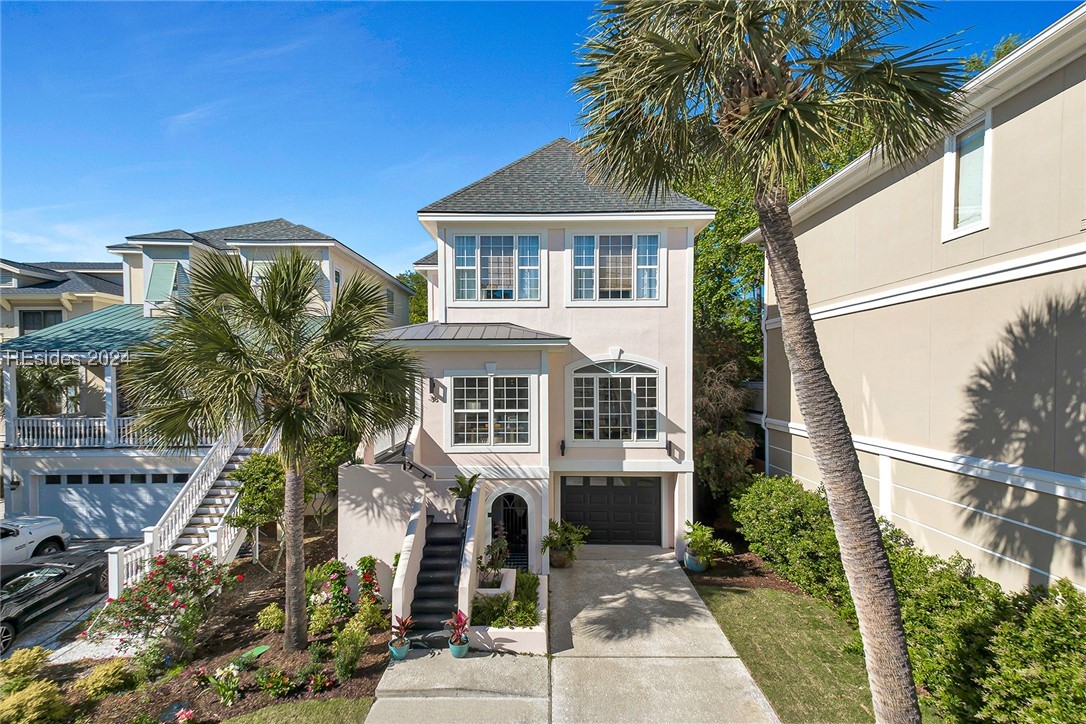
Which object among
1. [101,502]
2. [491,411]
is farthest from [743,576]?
[101,502]

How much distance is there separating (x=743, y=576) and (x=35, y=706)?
12715 millimetres

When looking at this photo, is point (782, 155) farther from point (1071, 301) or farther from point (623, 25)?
point (1071, 301)

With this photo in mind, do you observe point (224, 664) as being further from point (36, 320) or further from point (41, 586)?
point (36, 320)

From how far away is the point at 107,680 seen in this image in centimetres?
723

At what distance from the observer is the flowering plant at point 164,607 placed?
784cm

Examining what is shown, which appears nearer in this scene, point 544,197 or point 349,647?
point 349,647

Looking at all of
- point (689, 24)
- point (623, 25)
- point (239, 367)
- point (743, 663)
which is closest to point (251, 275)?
point (239, 367)

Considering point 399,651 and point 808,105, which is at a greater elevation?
point 808,105

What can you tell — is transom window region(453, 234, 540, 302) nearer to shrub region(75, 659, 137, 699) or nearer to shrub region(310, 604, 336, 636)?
shrub region(310, 604, 336, 636)

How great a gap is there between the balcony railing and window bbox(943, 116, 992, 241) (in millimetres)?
18732

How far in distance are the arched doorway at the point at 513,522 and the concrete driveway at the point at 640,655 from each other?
114 centimetres

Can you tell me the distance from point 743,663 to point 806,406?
17.0 ft

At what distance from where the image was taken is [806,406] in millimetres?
5723

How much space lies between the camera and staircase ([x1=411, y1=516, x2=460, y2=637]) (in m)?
9.02
